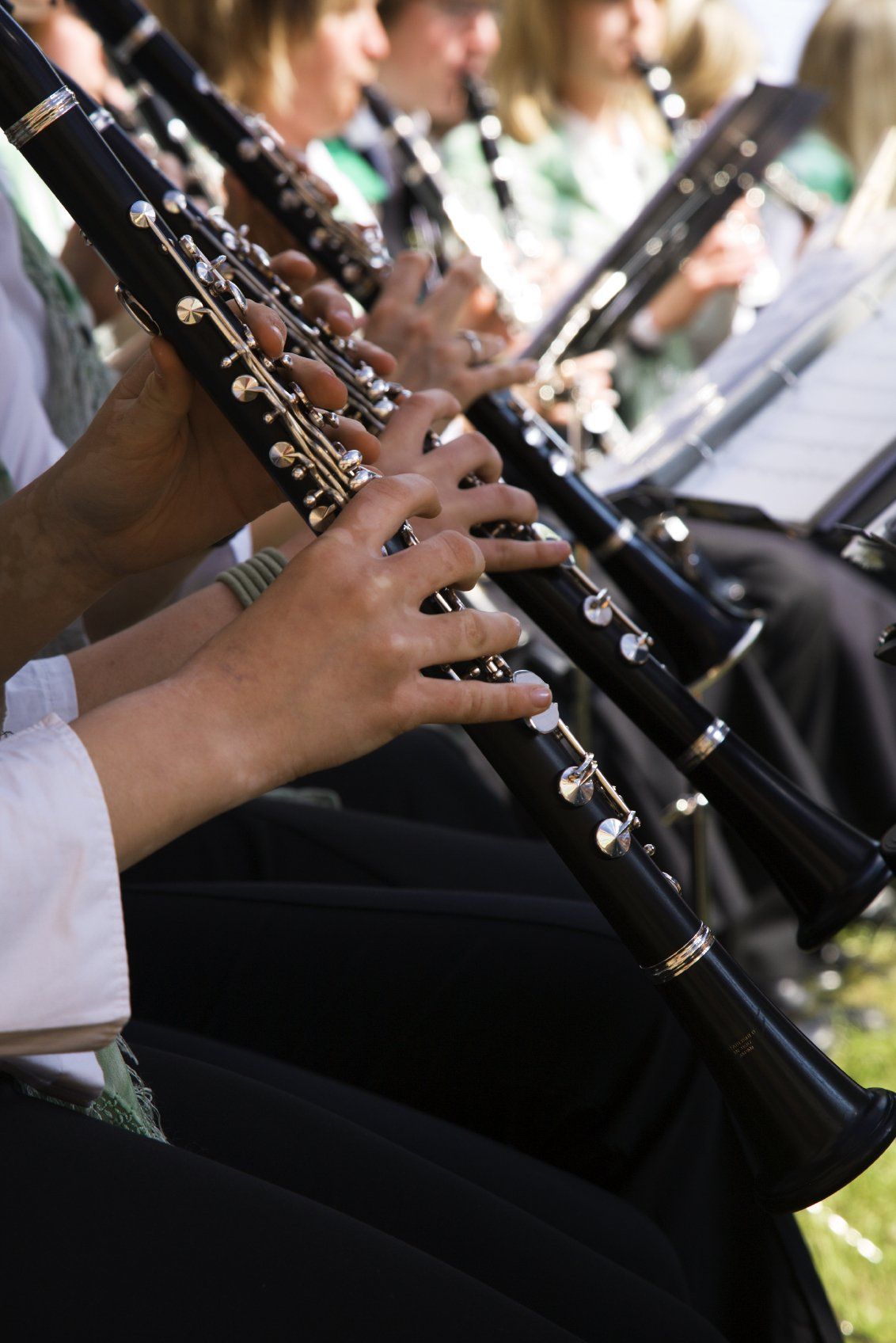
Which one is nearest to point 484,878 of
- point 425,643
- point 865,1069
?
point 425,643

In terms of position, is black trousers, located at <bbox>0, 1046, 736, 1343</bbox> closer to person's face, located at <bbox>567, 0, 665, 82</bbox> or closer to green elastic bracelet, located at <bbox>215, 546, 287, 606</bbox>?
green elastic bracelet, located at <bbox>215, 546, 287, 606</bbox>

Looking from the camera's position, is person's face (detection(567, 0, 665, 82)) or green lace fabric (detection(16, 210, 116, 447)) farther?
person's face (detection(567, 0, 665, 82))

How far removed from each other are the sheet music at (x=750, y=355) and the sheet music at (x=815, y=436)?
0.03m

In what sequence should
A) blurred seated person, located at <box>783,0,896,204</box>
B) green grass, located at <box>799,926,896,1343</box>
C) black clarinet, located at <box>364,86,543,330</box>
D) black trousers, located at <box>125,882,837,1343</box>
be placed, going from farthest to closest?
blurred seated person, located at <box>783,0,896,204</box>, black clarinet, located at <box>364,86,543,330</box>, green grass, located at <box>799,926,896,1343</box>, black trousers, located at <box>125,882,837,1343</box>

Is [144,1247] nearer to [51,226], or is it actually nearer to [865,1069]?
[865,1069]

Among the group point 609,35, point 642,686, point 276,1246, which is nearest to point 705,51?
point 609,35

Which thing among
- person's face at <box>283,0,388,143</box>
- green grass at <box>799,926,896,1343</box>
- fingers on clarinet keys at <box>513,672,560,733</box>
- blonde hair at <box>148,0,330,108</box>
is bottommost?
green grass at <box>799,926,896,1343</box>

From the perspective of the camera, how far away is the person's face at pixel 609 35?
2.21 m

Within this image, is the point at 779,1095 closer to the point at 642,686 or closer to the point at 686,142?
the point at 642,686

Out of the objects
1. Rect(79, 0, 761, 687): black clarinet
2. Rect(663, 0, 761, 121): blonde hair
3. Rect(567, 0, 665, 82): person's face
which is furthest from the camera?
Rect(663, 0, 761, 121): blonde hair

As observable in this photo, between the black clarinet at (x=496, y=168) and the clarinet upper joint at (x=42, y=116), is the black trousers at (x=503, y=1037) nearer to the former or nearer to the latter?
the clarinet upper joint at (x=42, y=116)

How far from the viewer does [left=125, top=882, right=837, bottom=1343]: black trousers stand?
2.37ft

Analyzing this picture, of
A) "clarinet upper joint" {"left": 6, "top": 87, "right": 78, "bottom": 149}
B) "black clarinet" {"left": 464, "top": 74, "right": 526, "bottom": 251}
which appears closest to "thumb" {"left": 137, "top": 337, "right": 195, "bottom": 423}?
"clarinet upper joint" {"left": 6, "top": 87, "right": 78, "bottom": 149}

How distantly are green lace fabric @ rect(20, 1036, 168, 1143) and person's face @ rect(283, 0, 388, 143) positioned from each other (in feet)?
4.84
